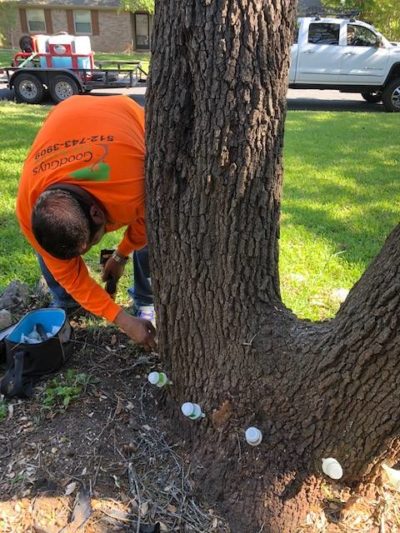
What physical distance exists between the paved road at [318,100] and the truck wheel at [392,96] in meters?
0.20

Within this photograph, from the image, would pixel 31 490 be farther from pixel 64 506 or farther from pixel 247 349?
pixel 247 349

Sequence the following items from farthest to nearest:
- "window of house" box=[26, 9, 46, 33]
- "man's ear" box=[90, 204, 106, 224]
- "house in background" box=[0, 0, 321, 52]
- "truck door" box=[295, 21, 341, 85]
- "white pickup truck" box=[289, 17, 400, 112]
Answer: "window of house" box=[26, 9, 46, 33], "house in background" box=[0, 0, 321, 52], "truck door" box=[295, 21, 341, 85], "white pickup truck" box=[289, 17, 400, 112], "man's ear" box=[90, 204, 106, 224]

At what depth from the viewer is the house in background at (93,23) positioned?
84.3 ft

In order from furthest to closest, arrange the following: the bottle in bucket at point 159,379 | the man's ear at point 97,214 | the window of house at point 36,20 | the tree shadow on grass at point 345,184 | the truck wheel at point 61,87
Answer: the window of house at point 36,20, the truck wheel at point 61,87, the tree shadow on grass at point 345,184, the bottle in bucket at point 159,379, the man's ear at point 97,214

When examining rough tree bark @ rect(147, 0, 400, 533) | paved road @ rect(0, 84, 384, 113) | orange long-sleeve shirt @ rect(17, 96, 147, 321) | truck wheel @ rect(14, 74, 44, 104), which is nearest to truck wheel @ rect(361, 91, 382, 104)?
paved road @ rect(0, 84, 384, 113)

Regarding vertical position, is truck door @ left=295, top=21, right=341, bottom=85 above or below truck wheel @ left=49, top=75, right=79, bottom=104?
above

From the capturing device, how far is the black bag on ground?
7.66 ft

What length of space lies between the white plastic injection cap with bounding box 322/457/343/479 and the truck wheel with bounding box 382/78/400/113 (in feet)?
35.0

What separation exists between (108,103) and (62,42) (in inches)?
419

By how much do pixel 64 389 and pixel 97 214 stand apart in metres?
0.85

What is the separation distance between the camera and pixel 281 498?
1.93m

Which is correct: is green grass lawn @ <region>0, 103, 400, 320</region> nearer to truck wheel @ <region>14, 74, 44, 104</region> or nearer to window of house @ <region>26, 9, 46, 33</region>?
truck wheel @ <region>14, 74, 44, 104</region>

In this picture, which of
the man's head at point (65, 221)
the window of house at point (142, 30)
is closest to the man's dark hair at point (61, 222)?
the man's head at point (65, 221)

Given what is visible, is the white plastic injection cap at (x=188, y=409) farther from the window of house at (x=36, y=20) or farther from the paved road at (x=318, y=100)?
the window of house at (x=36, y=20)
